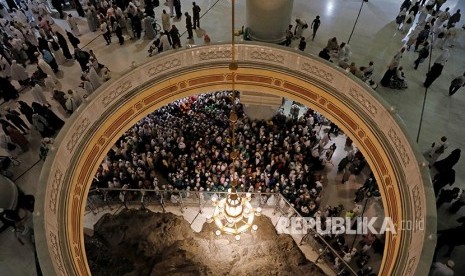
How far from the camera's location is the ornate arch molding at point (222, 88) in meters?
9.25

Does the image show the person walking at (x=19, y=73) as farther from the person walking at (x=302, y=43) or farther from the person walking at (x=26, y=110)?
the person walking at (x=302, y=43)

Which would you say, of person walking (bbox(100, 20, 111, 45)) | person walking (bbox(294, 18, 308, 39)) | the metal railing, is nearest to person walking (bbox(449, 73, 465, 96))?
person walking (bbox(294, 18, 308, 39))

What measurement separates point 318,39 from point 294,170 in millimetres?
5837

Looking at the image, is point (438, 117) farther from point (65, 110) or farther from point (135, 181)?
point (65, 110)

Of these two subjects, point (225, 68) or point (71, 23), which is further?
point (71, 23)

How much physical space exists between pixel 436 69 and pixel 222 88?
7.66 metres

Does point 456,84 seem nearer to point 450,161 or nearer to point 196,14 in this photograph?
point 450,161

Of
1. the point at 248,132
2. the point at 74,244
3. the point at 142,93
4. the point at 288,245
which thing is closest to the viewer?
the point at 74,244

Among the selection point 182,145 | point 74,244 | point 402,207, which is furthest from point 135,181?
point 402,207

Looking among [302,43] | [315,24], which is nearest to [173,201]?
[302,43]

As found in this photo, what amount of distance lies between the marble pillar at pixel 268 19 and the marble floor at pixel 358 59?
2241 millimetres

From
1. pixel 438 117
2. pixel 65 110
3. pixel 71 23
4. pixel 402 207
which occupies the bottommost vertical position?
pixel 402 207

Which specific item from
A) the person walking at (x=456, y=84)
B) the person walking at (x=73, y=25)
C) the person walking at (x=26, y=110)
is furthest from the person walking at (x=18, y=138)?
the person walking at (x=456, y=84)

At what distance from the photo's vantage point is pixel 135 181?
45.9ft
